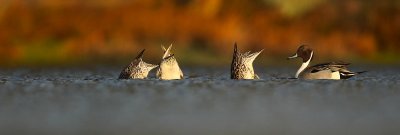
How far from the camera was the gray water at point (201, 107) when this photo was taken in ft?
54.9

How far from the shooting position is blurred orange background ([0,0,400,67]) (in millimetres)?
52375

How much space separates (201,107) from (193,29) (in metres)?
33.6

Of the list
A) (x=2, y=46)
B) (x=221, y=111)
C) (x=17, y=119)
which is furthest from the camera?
(x=2, y=46)

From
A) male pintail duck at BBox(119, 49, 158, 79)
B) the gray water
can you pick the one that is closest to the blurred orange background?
male pintail duck at BBox(119, 49, 158, 79)

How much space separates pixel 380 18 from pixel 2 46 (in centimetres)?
1822

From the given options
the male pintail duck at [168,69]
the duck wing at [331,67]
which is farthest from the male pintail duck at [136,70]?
the duck wing at [331,67]

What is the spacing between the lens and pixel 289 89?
2522 cm

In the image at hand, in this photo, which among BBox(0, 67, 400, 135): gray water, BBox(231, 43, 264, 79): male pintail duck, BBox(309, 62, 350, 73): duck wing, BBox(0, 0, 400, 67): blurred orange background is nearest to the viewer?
BBox(0, 67, 400, 135): gray water

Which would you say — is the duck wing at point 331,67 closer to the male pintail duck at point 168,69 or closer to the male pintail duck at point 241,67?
the male pintail duck at point 241,67

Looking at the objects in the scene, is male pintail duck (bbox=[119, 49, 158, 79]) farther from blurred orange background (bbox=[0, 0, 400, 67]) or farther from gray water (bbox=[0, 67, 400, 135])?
blurred orange background (bbox=[0, 0, 400, 67])

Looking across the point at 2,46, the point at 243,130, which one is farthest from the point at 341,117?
the point at 2,46

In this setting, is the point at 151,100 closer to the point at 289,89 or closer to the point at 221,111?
the point at 221,111

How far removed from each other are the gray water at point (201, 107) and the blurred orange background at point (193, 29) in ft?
79.2

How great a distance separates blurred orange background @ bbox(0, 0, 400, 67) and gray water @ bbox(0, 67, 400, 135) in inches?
951
